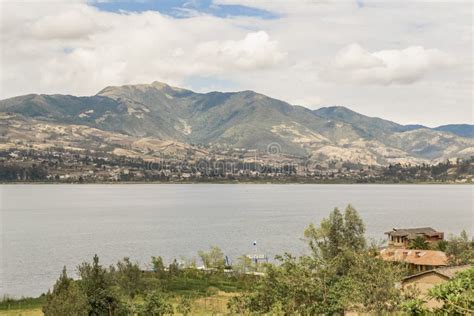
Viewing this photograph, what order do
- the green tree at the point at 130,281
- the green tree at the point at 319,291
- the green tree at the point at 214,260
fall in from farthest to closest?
1. the green tree at the point at 214,260
2. the green tree at the point at 130,281
3. the green tree at the point at 319,291

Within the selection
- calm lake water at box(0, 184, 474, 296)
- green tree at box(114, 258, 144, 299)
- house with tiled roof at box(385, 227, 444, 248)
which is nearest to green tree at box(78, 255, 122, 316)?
green tree at box(114, 258, 144, 299)

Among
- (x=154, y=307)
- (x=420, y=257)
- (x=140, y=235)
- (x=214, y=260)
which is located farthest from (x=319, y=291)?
(x=140, y=235)

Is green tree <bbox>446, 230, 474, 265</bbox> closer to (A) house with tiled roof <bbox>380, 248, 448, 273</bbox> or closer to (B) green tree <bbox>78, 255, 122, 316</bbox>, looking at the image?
(A) house with tiled roof <bbox>380, 248, 448, 273</bbox>

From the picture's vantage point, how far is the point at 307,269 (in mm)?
41906

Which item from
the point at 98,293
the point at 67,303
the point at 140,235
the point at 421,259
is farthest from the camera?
the point at 140,235

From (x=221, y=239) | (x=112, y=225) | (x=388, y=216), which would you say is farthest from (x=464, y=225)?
(x=112, y=225)

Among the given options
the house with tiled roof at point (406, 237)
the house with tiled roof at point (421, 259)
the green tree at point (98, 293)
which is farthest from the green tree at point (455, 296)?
the house with tiled roof at point (406, 237)

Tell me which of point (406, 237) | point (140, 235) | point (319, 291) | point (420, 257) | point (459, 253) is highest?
point (319, 291)

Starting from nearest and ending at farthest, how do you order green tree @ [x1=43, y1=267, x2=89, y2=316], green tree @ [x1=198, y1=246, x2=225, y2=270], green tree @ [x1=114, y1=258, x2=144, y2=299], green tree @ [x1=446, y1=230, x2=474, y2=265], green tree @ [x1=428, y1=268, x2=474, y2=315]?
green tree @ [x1=428, y1=268, x2=474, y2=315]
green tree @ [x1=43, y1=267, x2=89, y2=316]
green tree @ [x1=114, y1=258, x2=144, y2=299]
green tree @ [x1=446, y1=230, x2=474, y2=265]
green tree @ [x1=198, y1=246, x2=225, y2=270]

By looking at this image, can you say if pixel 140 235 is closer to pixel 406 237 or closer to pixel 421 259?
pixel 406 237

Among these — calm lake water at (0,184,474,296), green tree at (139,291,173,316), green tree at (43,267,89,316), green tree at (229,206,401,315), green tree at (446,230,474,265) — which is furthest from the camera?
calm lake water at (0,184,474,296)

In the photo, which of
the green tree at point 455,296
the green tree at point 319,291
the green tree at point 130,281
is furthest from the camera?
the green tree at point 130,281

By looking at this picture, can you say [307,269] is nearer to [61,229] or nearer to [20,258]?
[20,258]

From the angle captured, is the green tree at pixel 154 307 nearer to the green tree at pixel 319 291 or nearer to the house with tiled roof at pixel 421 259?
the green tree at pixel 319 291
